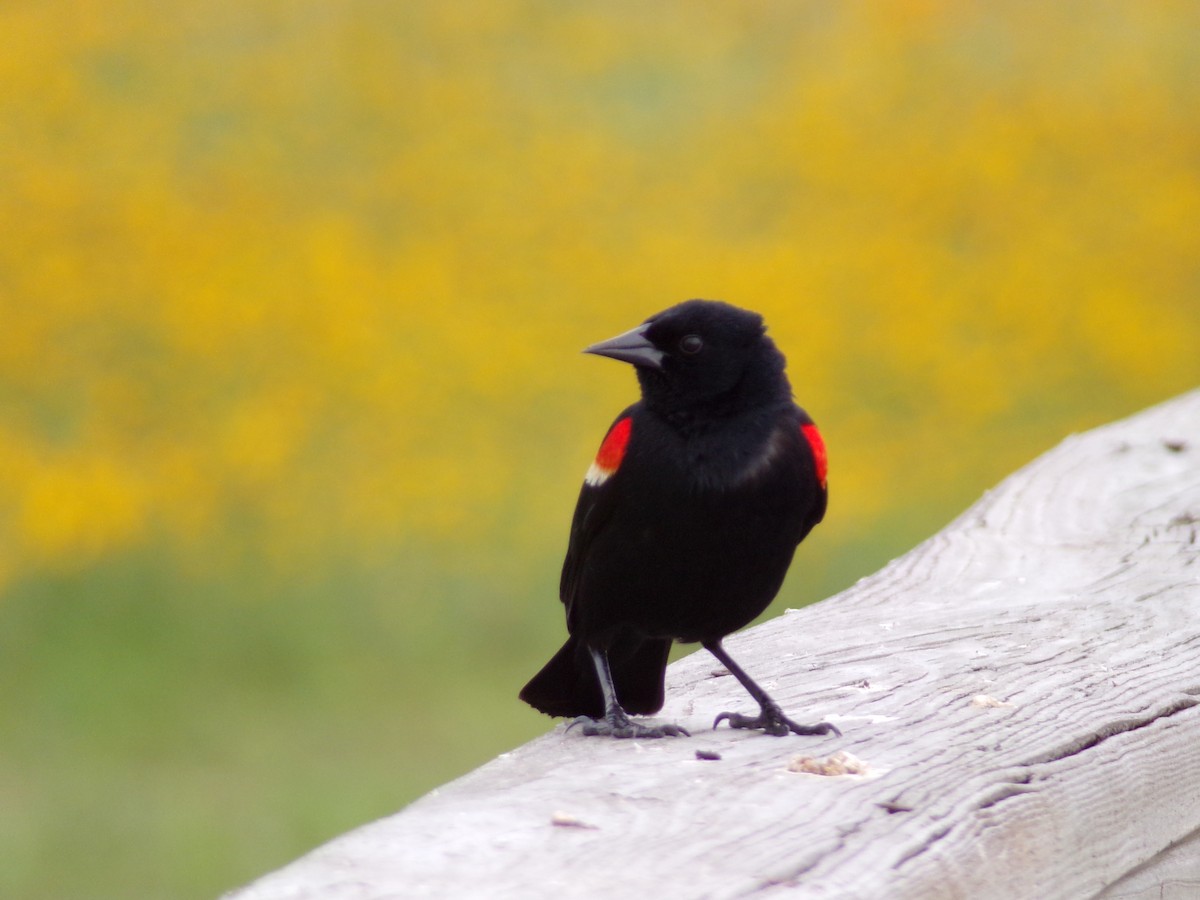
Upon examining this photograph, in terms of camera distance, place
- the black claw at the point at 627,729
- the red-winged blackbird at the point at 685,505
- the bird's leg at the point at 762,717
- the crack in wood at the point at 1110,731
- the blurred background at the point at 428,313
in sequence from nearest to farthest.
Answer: the crack in wood at the point at 1110,731 → the bird's leg at the point at 762,717 → the black claw at the point at 627,729 → the red-winged blackbird at the point at 685,505 → the blurred background at the point at 428,313

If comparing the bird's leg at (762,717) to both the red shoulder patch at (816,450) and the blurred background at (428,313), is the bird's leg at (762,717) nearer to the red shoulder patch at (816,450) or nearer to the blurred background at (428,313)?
the red shoulder patch at (816,450)

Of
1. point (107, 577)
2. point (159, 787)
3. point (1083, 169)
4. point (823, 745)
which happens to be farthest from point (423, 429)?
point (823, 745)

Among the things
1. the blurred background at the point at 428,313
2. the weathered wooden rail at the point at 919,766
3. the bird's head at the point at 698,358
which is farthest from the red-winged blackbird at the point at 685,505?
the blurred background at the point at 428,313

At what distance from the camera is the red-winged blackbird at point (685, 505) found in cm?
258

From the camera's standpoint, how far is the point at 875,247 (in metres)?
9.24

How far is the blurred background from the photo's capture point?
6.87 m

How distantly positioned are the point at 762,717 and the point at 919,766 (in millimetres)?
480

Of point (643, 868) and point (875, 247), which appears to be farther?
point (875, 247)

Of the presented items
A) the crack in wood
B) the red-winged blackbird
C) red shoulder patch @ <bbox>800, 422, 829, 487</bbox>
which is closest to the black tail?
the red-winged blackbird

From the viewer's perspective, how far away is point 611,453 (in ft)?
8.89

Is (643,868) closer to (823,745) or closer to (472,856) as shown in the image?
(472,856)

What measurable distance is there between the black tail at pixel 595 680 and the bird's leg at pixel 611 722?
0.07 ft

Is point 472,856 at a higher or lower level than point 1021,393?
lower

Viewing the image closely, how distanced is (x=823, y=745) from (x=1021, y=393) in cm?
726
